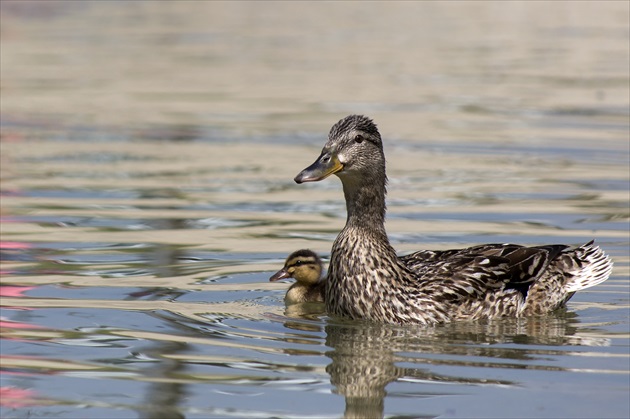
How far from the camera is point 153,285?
10266 millimetres

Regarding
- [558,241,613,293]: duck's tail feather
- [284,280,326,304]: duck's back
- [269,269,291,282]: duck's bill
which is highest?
[558,241,613,293]: duck's tail feather

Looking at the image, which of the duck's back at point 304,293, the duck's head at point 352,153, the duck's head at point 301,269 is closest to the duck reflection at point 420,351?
the duck's back at point 304,293

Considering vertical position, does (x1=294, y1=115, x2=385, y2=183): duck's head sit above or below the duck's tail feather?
above

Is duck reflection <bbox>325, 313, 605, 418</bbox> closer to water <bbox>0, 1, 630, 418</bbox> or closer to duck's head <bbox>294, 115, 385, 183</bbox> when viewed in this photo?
water <bbox>0, 1, 630, 418</bbox>

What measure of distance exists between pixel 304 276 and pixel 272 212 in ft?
9.90

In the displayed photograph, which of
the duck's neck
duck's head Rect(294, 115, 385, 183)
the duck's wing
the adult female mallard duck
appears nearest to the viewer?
duck's head Rect(294, 115, 385, 183)

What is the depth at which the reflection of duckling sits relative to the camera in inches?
396

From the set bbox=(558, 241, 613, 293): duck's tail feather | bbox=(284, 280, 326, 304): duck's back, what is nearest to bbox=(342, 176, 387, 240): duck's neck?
bbox=(284, 280, 326, 304): duck's back

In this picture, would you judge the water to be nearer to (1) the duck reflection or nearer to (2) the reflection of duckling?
(1) the duck reflection

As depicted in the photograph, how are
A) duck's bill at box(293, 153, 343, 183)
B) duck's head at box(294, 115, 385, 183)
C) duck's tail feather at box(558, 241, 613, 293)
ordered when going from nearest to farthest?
duck's bill at box(293, 153, 343, 183), duck's head at box(294, 115, 385, 183), duck's tail feather at box(558, 241, 613, 293)

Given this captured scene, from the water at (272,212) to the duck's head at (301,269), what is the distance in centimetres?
20

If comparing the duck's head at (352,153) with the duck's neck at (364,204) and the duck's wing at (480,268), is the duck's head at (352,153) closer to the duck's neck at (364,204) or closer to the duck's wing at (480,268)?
the duck's neck at (364,204)

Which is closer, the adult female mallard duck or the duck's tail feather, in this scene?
the adult female mallard duck

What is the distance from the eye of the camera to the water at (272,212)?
767cm
